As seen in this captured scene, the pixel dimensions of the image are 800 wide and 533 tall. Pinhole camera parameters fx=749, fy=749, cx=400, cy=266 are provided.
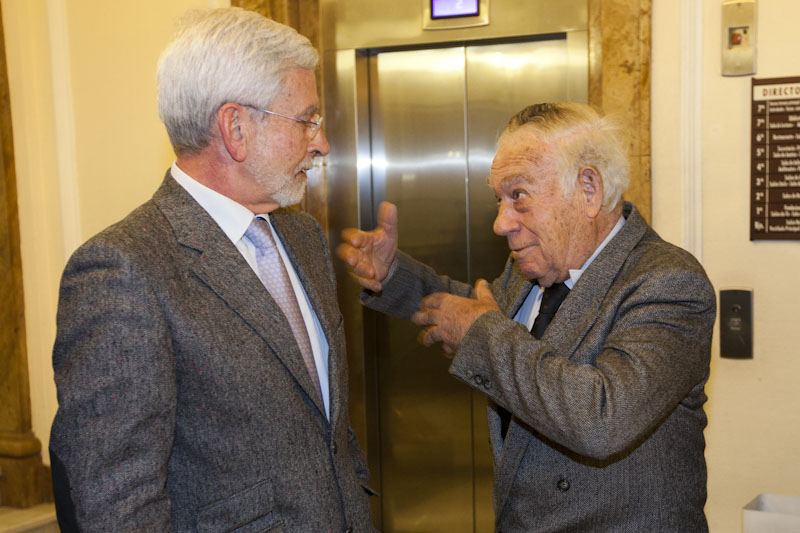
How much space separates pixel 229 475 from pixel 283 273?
521mm

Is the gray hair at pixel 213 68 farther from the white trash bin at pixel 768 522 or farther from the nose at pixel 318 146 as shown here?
the white trash bin at pixel 768 522

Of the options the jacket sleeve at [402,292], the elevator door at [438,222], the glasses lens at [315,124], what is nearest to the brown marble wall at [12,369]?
the elevator door at [438,222]

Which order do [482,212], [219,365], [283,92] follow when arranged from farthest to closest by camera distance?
1. [482,212]
2. [283,92]
3. [219,365]

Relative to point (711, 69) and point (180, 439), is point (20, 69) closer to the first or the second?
point (180, 439)

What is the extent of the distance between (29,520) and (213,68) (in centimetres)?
293

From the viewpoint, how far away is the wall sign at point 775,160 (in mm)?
2836

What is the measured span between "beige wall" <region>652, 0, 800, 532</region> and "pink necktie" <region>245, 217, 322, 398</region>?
1.79 metres

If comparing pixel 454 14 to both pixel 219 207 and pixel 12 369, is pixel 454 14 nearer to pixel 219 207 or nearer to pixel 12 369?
pixel 219 207

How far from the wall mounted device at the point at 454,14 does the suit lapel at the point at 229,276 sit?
2.19 m

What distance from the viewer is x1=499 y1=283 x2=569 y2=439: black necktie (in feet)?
6.72

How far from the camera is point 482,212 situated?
3.70 m

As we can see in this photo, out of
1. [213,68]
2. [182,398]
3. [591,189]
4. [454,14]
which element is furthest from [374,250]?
[454,14]

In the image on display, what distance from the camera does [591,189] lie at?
1921mm

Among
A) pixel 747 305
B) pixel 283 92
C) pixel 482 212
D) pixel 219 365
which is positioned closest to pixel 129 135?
pixel 482 212
